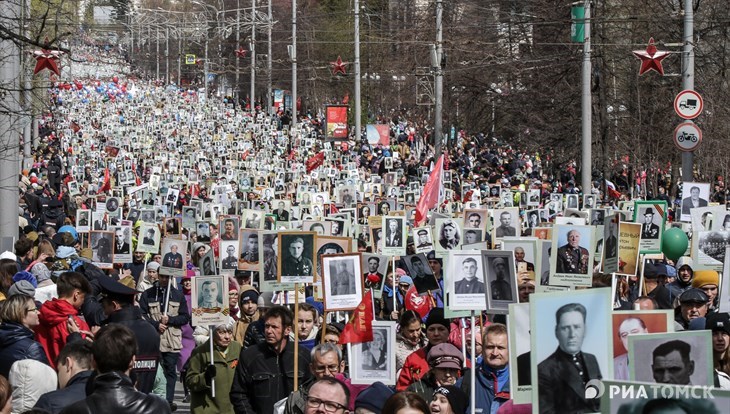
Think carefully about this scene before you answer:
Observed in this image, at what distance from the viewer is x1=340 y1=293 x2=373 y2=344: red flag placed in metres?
9.09

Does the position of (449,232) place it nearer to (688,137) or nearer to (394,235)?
(394,235)

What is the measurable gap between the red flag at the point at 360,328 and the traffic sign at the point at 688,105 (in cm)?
1498

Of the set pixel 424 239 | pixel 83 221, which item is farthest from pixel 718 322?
pixel 83 221

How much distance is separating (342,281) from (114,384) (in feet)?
13.9

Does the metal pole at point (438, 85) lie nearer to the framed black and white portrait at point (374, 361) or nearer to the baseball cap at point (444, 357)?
the framed black and white portrait at point (374, 361)

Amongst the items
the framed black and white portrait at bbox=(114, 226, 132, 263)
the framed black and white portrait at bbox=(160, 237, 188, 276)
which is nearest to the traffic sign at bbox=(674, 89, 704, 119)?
the framed black and white portrait at bbox=(114, 226, 132, 263)

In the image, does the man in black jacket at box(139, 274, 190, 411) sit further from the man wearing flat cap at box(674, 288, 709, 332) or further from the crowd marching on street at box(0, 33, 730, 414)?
the man wearing flat cap at box(674, 288, 709, 332)

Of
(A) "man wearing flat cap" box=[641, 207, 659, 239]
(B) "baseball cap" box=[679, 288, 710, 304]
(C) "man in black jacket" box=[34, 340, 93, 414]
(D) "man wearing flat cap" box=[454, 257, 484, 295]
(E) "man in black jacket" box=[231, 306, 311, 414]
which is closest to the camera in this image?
(C) "man in black jacket" box=[34, 340, 93, 414]

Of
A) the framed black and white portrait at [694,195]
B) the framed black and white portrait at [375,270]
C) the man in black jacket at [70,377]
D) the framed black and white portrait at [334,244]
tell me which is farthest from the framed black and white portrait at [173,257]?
the framed black and white portrait at [694,195]

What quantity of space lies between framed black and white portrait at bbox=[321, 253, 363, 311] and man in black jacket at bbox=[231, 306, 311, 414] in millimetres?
1132

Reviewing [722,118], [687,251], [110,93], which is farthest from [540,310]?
[110,93]

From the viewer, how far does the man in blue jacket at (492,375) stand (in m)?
8.31

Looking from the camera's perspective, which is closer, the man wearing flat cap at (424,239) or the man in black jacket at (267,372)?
the man in black jacket at (267,372)

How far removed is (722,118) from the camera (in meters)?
33.2
